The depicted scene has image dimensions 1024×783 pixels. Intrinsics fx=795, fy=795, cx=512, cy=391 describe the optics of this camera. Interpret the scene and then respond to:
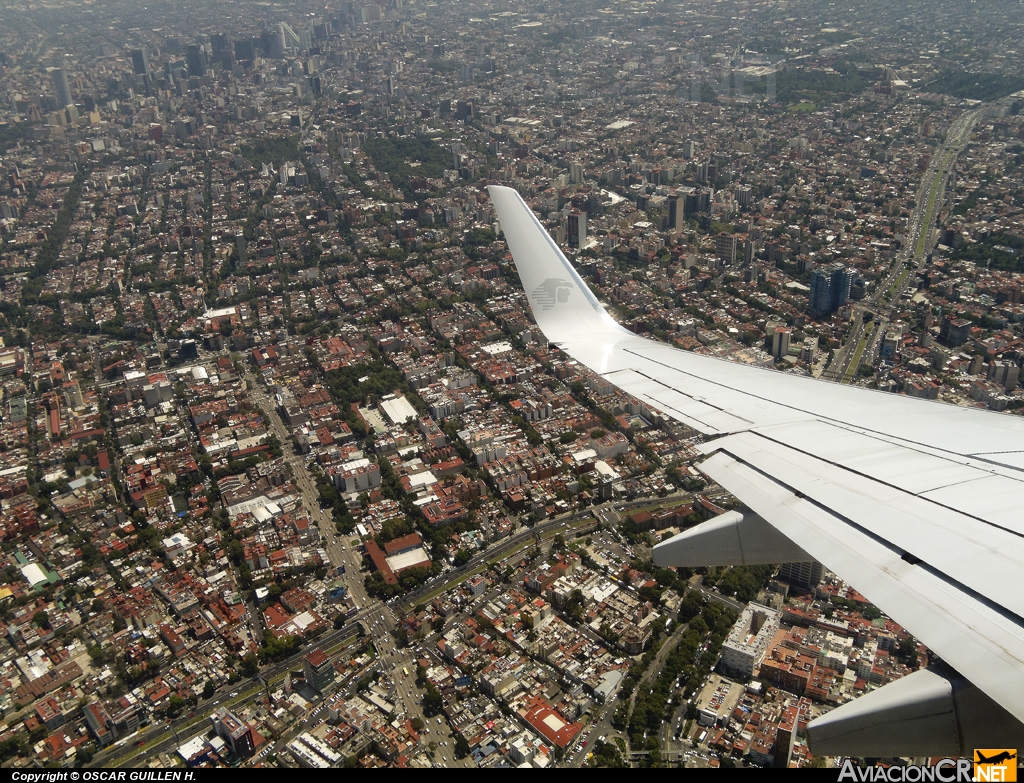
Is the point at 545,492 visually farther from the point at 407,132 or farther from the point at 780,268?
the point at 407,132

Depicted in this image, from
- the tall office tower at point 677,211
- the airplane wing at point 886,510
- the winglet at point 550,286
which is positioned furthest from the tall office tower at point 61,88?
the airplane wing at point 886,510

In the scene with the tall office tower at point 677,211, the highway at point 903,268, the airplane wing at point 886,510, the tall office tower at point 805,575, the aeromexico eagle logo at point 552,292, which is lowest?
the highway at point 903,268

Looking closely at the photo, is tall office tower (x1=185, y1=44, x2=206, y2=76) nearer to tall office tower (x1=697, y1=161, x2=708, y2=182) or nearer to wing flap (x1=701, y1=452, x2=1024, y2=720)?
tall office tower (x1=697, y1=161, x2=708, y2=182)

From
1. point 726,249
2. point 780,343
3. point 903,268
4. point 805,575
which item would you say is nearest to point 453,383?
point 780,343

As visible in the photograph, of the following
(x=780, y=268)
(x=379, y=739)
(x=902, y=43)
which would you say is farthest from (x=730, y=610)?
(x=902, y=43)

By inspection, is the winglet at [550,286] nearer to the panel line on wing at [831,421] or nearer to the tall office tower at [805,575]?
the panel line on wing at [831,421]

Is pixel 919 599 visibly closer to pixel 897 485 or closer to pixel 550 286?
pixel 897 485
